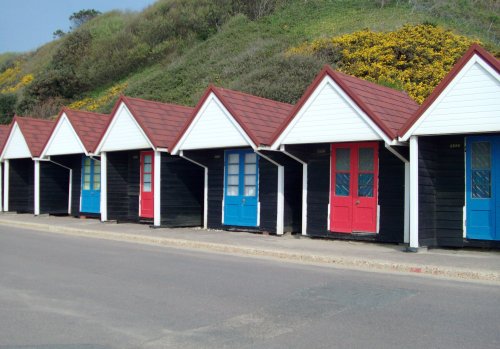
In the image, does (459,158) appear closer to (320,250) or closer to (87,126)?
(320,250)

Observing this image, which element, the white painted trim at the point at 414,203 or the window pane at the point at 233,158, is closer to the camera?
the white painted trim at the point at 414,203

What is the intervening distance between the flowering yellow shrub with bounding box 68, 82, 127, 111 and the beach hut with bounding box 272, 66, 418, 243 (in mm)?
33791

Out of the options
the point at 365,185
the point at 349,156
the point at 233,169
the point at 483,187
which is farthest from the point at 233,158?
the point at 483,187

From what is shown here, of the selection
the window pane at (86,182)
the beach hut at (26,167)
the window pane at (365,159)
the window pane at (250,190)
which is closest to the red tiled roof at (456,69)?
the window pane at (365,159)

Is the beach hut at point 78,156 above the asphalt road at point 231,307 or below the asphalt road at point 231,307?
above

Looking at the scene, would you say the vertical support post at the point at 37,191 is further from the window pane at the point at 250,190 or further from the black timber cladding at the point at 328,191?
the black timber cladding at the point at 328,191

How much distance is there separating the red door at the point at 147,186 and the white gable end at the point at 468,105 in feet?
37.9

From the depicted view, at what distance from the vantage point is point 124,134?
2073 centimetres

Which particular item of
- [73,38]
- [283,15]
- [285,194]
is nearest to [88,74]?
[73,38]

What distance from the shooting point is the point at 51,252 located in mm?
13656

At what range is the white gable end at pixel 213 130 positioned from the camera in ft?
56.4

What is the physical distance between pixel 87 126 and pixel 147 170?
4.50 meters

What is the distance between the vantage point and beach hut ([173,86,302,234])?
16844mm

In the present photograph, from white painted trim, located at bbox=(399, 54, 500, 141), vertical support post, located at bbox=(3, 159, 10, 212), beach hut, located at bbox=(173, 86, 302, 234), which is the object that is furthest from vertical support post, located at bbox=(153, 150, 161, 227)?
vertical support post, located at bbox=(3, 159, 10, 212)
